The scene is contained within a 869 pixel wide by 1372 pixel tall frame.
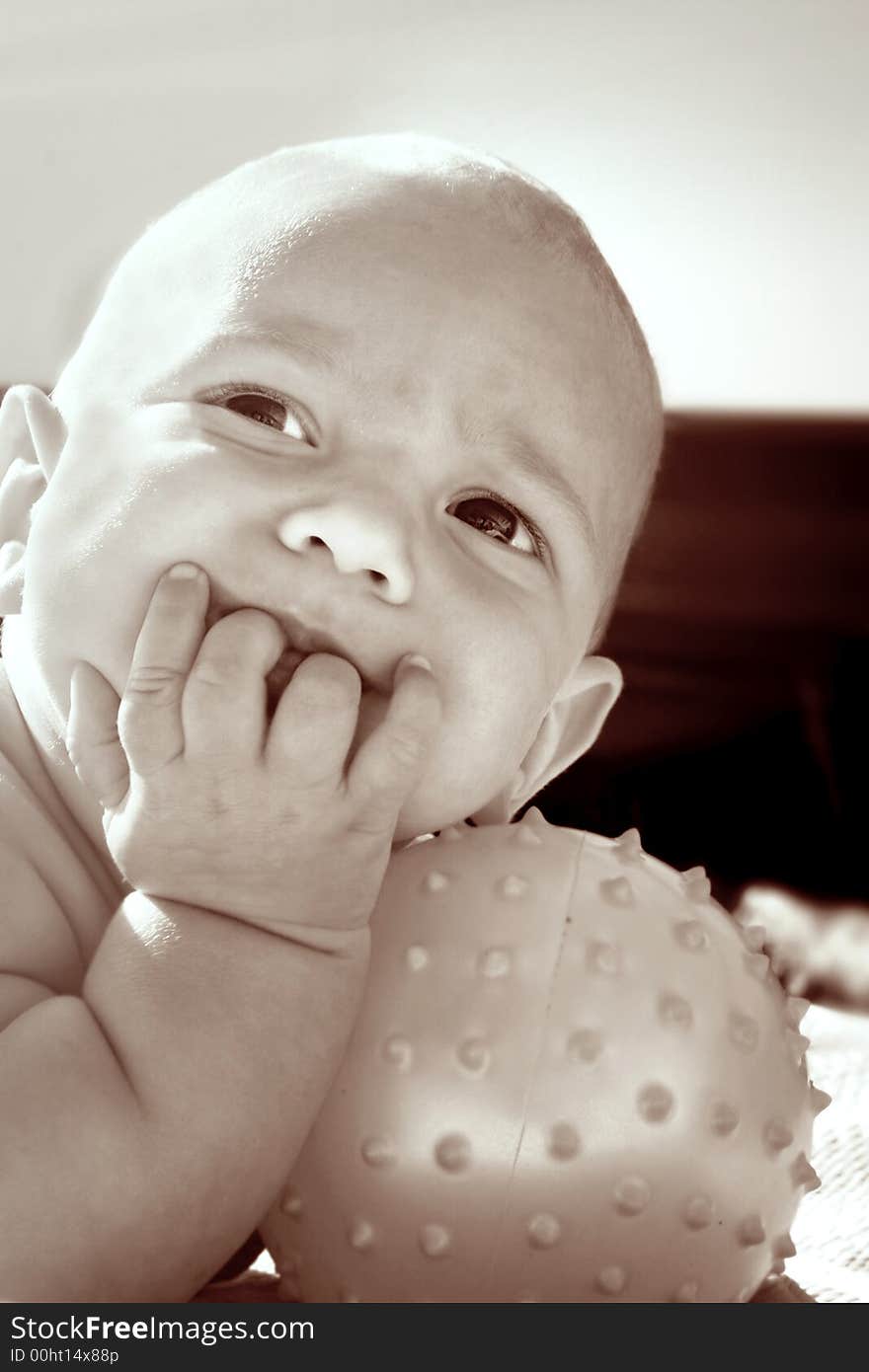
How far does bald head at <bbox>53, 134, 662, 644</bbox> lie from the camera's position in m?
0.83

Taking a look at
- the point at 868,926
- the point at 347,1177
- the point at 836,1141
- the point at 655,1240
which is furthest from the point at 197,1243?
the point at 868,926

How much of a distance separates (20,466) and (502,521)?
0.31m

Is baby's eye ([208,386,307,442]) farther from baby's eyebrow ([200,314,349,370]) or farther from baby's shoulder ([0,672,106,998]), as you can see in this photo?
baby's shoulder ([0,672,106,998])

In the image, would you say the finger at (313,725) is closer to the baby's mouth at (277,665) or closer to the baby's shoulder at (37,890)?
the baby's mouth at (277,665)

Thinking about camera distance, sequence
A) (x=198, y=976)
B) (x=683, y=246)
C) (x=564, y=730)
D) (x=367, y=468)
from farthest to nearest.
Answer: (x=683, y=246), (x=564, y=730), (x=367, y=468), (x=198, y=976)

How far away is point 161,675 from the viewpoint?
68cm

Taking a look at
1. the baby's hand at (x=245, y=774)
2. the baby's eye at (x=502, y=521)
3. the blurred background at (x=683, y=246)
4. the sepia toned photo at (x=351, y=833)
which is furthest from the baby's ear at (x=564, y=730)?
the blurred background at (x=683, y=246)

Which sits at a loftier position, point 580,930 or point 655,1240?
point 580,930

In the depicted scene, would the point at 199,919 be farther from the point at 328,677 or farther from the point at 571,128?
the point at 571,128

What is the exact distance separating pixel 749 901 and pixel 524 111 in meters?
1.27

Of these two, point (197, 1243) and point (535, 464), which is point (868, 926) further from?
point (197, 1243)

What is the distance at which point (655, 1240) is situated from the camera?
2.30ft

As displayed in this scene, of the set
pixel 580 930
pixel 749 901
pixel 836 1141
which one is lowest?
pixel 749 901

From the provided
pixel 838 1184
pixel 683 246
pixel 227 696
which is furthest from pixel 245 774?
pixel 683 246
